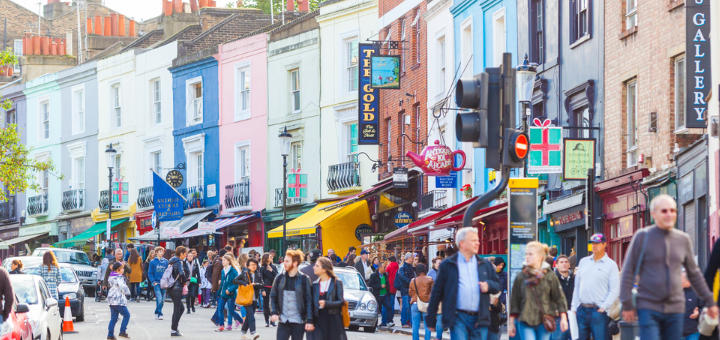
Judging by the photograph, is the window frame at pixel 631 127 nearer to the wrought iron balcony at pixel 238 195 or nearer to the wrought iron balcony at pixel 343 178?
the wrought iron balcony at pixel 343 178

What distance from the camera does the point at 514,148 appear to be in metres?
12.5

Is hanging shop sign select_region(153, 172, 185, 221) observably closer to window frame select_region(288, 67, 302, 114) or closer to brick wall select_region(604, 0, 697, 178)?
window frame select_region(288, 67, 302, 114)

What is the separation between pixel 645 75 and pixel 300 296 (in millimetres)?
10843

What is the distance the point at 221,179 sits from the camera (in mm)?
52688

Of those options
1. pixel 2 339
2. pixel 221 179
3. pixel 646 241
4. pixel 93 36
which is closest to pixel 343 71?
pixel 221 179

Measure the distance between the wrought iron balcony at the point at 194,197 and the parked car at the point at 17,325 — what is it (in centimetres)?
3540

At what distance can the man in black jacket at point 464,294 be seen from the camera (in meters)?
13.3

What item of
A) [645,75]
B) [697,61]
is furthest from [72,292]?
[697,61]

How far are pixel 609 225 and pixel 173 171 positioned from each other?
28247 mm

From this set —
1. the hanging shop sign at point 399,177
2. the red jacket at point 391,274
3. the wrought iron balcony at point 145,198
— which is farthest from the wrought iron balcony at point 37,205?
the red jacket at point 391,274

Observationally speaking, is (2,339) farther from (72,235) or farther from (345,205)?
(72,235)

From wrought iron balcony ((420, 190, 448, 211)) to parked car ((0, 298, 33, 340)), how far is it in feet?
72.7

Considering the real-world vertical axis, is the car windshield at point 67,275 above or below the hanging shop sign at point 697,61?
Answer: below

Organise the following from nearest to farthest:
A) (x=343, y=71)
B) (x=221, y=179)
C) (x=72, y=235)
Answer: (x=343, y=71) → (x=221, y=179) → (x=72, y=235)
